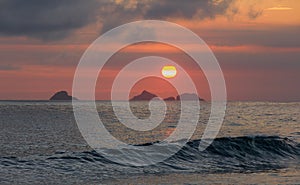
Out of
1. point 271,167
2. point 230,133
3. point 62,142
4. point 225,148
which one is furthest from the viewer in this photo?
point 230,133

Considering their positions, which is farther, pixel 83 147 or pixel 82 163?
pixel 83 147

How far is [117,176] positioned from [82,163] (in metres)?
4.49

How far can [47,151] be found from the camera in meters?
36.6

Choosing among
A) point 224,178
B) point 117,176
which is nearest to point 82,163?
point 117,176

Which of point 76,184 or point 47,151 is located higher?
point 47,151

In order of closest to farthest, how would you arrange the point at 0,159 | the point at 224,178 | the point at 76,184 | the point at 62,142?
the point at 76,184 < the point at 224,178 < the point at 0,159 < the point at 62,142

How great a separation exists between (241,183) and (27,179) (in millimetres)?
10461

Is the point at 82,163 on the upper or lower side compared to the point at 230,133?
lower

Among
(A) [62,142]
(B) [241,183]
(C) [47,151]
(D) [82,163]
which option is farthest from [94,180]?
(A) [62,142]

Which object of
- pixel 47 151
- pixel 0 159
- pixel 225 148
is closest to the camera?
pixel 0 159

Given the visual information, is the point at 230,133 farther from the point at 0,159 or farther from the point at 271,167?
the point at 0,159

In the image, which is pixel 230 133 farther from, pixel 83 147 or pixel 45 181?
pixel 45 181

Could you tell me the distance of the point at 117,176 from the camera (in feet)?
87.4

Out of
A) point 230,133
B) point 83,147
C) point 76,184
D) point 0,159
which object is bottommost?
point 76,184
